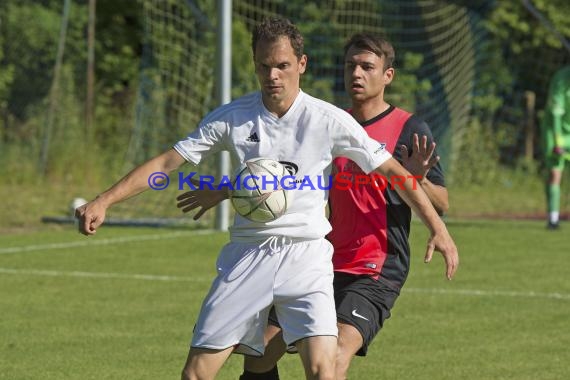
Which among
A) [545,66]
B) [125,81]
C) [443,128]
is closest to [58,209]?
[443,128]

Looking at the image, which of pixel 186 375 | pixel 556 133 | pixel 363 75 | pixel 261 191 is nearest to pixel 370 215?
pixel 363 75

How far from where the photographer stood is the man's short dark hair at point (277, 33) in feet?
17.6

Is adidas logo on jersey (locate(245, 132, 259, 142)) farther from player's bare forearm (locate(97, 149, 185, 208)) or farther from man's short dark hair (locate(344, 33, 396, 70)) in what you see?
man's short dark hair (locate(344, 33, 396, 70))

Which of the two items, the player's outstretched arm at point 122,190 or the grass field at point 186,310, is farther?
the grass field at point 186,310

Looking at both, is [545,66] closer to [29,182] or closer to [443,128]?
[443,128]

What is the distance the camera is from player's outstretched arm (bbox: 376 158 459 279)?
5398 millimetres

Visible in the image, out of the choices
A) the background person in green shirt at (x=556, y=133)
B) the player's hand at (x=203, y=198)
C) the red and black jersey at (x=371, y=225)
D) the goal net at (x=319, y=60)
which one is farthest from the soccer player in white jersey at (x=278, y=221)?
the goal net at (x=319, y=60)

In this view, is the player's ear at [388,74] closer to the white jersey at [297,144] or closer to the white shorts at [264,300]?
the white jersey at [297,144]

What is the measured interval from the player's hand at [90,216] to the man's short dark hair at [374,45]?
1.89 metres

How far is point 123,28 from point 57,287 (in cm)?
1940

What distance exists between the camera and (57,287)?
10.7 metres

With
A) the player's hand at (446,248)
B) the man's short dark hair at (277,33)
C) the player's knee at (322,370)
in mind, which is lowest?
the player's knee at (322,370)

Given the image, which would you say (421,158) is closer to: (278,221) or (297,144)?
(297,144)

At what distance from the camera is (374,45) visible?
21.2 ft
